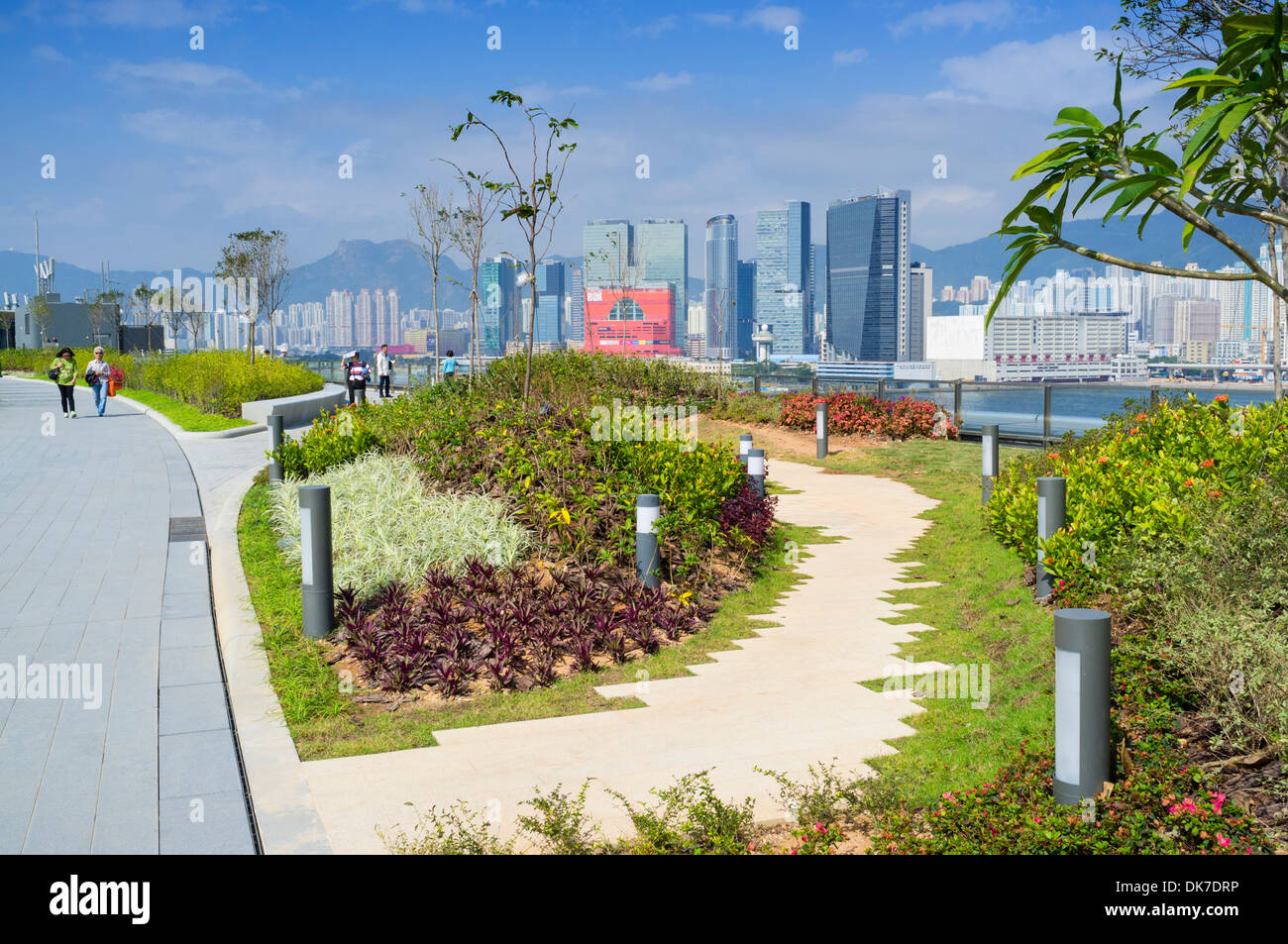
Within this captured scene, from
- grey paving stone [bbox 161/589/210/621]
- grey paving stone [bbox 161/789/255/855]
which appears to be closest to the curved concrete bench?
grey paving stone [bbox 161/589/210/621]

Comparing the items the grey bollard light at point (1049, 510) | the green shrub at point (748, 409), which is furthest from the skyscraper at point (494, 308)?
the grey bollard light at point (1049, 510)

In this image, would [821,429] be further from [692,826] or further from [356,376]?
[692,826]

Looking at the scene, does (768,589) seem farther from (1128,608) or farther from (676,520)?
(1128,608)

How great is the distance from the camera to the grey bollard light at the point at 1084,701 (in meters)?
3.78

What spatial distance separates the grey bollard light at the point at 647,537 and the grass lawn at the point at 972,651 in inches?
79.8

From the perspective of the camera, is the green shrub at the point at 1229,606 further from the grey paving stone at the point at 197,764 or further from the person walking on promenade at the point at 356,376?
the person walking on promenade at the point at 356,376

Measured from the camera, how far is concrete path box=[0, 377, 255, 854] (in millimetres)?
4133

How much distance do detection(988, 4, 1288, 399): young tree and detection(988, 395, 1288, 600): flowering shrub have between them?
3491 millimetres

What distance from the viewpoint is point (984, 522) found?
35.0 feet

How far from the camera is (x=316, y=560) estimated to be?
6758 mm

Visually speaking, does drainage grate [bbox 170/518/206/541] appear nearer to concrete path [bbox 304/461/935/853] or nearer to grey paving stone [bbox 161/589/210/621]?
grey paving stone [bbox 161/589/210/621]

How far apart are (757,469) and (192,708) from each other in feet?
24.8

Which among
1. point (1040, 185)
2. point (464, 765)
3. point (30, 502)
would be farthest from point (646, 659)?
point (30, 502)

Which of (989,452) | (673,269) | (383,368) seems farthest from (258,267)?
(673,269)
